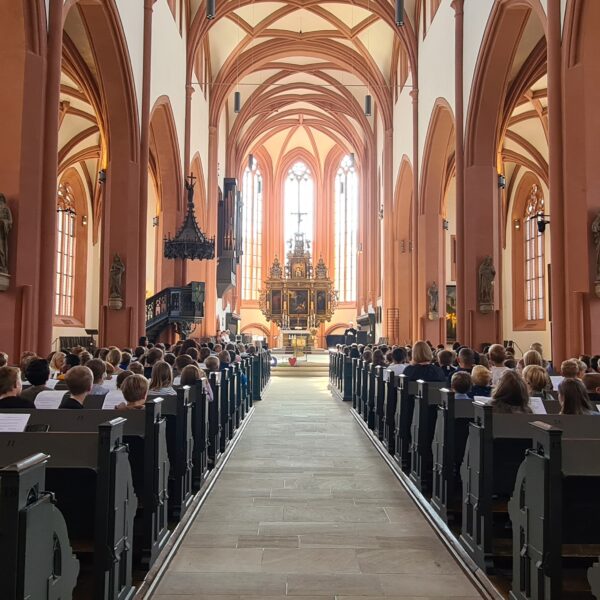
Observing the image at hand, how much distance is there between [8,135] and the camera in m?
8.73

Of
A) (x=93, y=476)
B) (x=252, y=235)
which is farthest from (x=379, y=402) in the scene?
(x=252, y=235)

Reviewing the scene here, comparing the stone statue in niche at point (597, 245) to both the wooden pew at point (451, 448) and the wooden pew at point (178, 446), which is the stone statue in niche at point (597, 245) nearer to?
the wooden pew at point (451, 448)

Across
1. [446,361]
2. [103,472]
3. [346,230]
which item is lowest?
[103,472]

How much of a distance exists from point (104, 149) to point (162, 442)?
1081 cm

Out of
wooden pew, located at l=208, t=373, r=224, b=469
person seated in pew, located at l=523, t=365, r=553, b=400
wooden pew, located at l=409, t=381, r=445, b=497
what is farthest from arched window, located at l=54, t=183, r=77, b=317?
person seated in pew, located at l=523, t=365, r=553, b=400

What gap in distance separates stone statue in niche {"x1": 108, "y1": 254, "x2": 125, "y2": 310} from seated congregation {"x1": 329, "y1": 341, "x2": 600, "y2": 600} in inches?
318

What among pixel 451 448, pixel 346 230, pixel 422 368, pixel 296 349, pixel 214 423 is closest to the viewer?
pixel 451 448

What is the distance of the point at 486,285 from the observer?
1370cm

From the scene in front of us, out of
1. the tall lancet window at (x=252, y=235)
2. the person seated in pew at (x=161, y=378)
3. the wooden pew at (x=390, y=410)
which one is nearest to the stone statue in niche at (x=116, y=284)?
the wooden pew at (x=390, y=410)

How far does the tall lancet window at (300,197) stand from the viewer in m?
39.3

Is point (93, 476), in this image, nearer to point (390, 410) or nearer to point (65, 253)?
point (390, 410)

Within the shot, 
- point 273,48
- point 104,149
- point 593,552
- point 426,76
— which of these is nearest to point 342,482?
point 593,552

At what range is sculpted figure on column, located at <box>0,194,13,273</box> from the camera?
27.3ft

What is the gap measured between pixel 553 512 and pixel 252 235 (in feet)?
119
